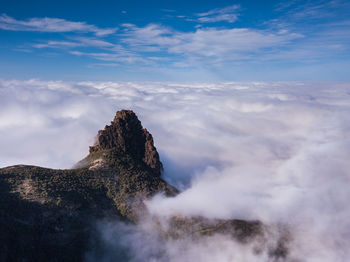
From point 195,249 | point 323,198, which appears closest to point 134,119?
point 195,249

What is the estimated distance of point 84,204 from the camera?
9975cm

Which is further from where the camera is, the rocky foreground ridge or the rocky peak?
the rocky peak

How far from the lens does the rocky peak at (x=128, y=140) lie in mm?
149750

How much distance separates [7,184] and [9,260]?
36.8 m

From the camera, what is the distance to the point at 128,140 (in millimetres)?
152125

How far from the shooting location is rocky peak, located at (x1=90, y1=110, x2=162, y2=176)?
491ft

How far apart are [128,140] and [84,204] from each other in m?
58.9

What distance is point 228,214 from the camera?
11912cm

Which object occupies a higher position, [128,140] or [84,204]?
[128,140]

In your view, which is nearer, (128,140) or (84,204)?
(84,204)

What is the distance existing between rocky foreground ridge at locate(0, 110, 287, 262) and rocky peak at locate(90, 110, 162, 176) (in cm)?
64

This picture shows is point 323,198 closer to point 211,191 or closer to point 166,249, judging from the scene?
point 211,191

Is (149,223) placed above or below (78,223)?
below

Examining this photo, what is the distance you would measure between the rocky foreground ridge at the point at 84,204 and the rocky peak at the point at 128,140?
0.64 meters
